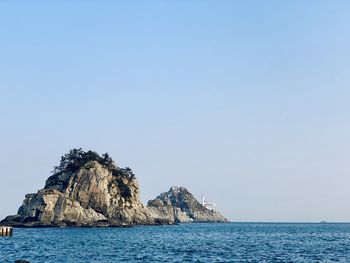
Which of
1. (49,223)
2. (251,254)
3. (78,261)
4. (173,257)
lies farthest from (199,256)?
(49,223)

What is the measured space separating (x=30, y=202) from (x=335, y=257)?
137m

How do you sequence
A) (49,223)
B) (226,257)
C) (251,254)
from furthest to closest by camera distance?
(49,223) < (251,254) < (226,257)

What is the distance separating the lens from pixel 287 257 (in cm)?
7406

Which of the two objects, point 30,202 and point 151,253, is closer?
point 151,253

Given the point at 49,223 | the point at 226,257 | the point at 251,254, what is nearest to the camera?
the point at 226,257

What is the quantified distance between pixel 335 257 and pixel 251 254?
39.9 ft

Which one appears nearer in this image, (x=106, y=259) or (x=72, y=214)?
(x=106, y=259)

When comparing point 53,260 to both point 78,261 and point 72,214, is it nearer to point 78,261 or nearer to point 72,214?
point 78,261

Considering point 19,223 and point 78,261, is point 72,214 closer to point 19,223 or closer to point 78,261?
point 19,223

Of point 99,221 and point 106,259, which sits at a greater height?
point 99,221

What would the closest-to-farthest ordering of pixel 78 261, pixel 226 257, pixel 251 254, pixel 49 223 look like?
1. pixel 78 261
2. pixel 226 257
3. pixel 251 254
4. pixel 49 223

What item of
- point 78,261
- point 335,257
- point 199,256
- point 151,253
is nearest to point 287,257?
point 335,257

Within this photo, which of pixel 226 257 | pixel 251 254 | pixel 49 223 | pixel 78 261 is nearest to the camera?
pixel 78 261

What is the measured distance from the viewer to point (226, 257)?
240 feet
